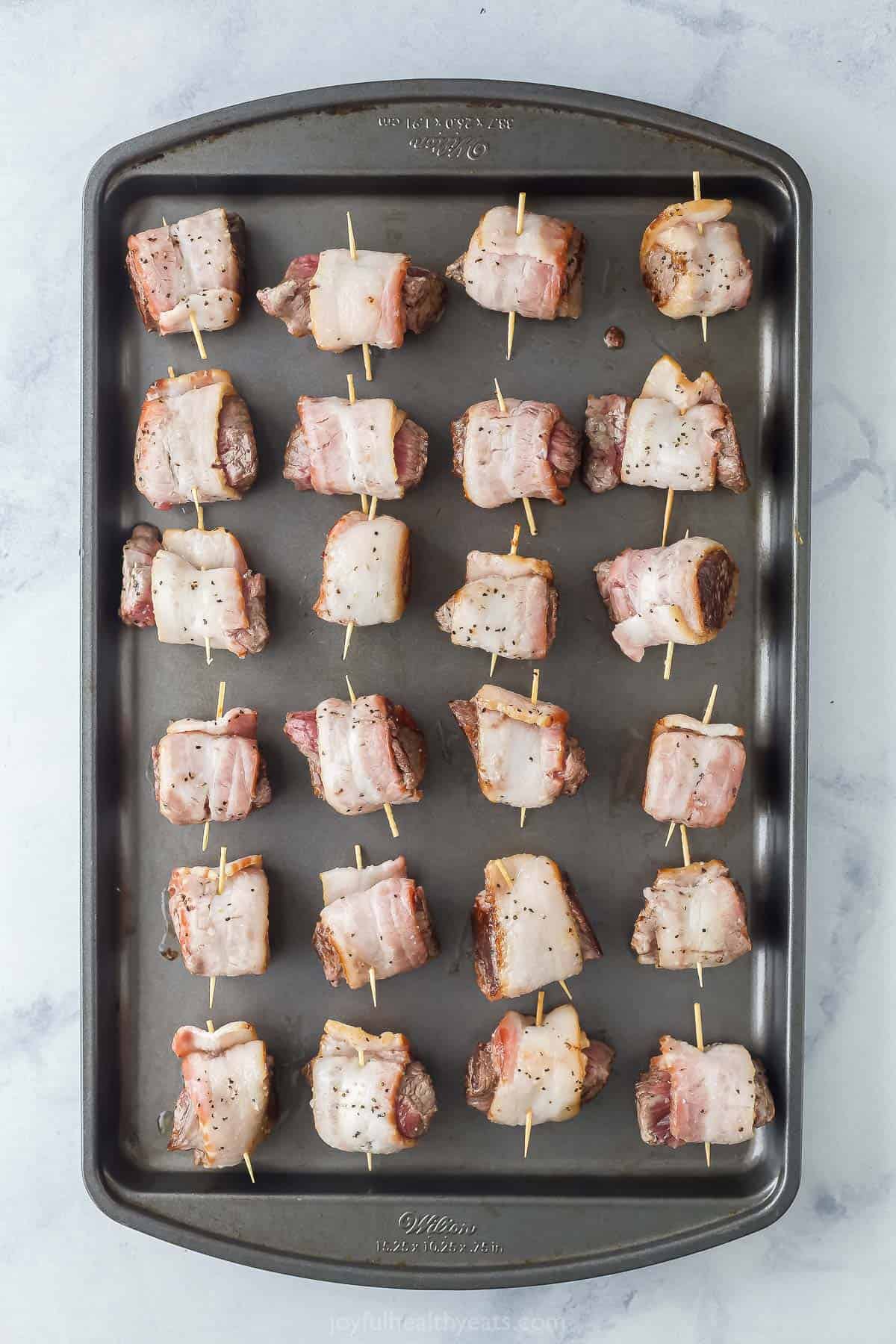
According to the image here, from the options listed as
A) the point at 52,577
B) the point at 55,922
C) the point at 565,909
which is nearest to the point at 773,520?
the point at 565,909

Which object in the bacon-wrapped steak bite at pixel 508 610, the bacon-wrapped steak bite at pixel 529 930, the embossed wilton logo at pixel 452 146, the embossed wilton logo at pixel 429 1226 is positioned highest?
the embossed wilton logo at pixel 452 146

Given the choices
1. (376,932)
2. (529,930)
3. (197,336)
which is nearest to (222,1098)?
(376,932)

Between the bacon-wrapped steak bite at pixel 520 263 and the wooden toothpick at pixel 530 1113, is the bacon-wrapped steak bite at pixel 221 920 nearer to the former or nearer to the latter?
the wooden toothpick at pixel 530 1113

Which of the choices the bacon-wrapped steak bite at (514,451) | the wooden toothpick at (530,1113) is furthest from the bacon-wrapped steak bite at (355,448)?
the wooden toothpick at (530,1113)

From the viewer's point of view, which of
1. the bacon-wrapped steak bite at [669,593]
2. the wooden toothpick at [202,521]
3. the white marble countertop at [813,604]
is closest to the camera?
the bacon-wrapped steak bite at [669,593]

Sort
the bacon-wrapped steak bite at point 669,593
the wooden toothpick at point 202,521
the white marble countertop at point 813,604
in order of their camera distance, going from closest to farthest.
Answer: the bacon-wrapped steak bite at point 669,593
the wooden toothpick at point 202,521
the white marble countertop at point 813,604

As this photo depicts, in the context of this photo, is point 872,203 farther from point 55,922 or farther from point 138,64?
point 55,922

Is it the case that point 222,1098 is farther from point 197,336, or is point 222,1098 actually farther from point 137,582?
point 197,336
